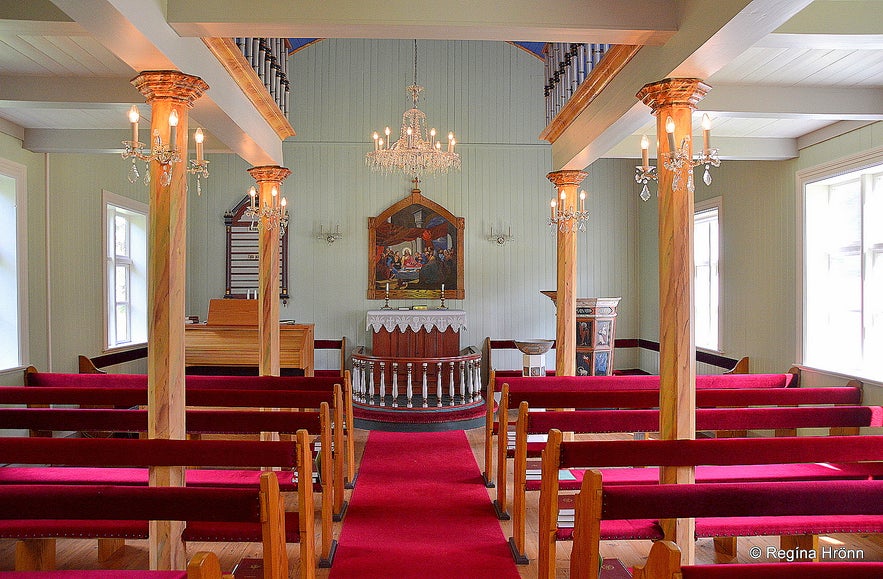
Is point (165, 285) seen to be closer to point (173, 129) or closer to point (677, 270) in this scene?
point (173, 129)

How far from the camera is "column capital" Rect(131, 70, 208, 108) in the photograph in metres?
3.88

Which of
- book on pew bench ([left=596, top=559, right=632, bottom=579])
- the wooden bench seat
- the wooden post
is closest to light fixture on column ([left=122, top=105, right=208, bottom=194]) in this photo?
the wooden bench seat

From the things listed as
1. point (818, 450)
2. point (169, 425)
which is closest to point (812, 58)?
point (818, 450)

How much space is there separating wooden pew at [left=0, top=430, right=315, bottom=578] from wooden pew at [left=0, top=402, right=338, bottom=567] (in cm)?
54

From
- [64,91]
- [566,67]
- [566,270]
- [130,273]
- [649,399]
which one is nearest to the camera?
[64,91]

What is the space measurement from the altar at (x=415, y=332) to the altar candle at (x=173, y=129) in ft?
21.0

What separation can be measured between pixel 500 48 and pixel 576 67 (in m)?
5.99

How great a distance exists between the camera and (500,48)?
11.6 meters

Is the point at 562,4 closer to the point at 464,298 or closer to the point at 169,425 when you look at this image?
the point at 169,425

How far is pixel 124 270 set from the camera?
954 centimetres

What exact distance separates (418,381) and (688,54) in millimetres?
7121

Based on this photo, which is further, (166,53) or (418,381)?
(418,381)

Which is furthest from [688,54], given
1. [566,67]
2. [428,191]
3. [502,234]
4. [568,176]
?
[428,191]

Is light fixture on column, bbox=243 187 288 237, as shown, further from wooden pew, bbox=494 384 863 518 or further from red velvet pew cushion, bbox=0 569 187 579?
red velvet pew cushion, bbox=0 569 187 579
